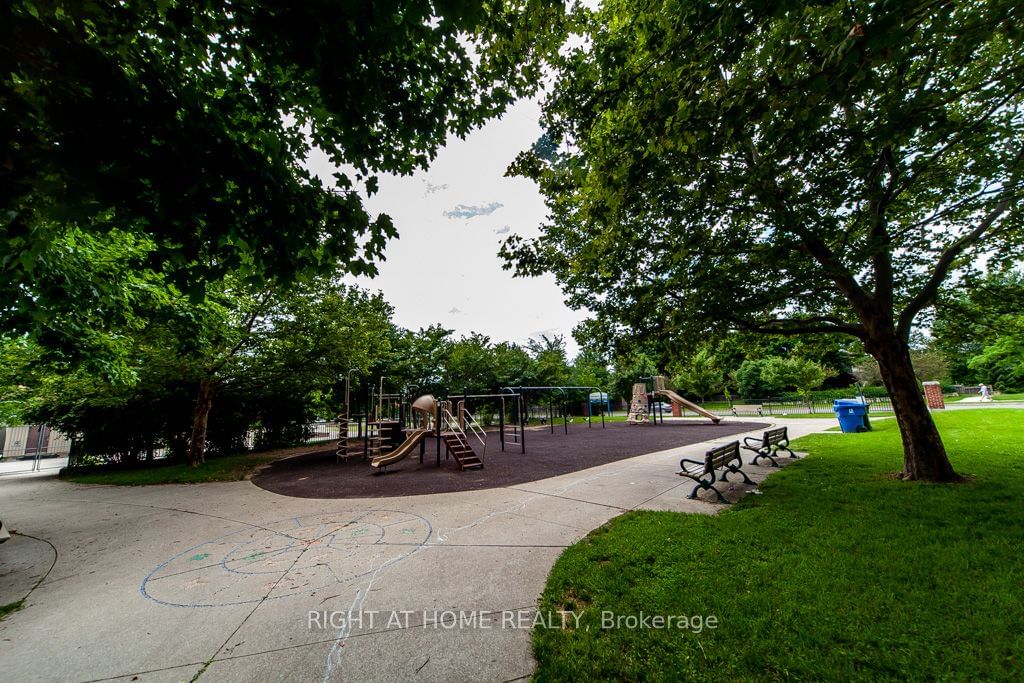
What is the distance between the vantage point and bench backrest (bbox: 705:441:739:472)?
22.9ft

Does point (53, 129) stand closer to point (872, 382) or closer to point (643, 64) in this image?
point (643, 64)

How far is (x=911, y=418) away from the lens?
7199mm

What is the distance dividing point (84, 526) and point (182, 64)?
26.6ft

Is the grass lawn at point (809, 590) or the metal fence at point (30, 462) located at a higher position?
the grass lawn at point (809, 590)

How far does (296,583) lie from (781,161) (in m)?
7.47

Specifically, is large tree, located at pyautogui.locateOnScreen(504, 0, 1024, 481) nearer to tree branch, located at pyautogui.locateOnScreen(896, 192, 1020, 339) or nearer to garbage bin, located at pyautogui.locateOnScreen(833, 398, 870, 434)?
tree branch, located at pyautogui.locateOnScreen(896, 192, 1020, 339)

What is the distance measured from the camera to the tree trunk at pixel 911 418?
22.9 ft

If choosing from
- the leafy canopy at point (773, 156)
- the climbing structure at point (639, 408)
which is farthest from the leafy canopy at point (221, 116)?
the climbing structure at point (639, 408)

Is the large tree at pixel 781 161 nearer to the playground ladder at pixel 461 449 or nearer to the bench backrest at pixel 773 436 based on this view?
the bench backrest at pixel 773 436

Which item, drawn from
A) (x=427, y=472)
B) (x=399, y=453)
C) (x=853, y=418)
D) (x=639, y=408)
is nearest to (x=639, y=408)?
(x=639, y=408)

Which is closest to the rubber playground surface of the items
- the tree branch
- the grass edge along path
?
the grass edge along path

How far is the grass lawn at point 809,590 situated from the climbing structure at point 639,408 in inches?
861

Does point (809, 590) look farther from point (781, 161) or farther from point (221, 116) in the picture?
point (221, 116)

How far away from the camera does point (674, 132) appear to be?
3.99m
